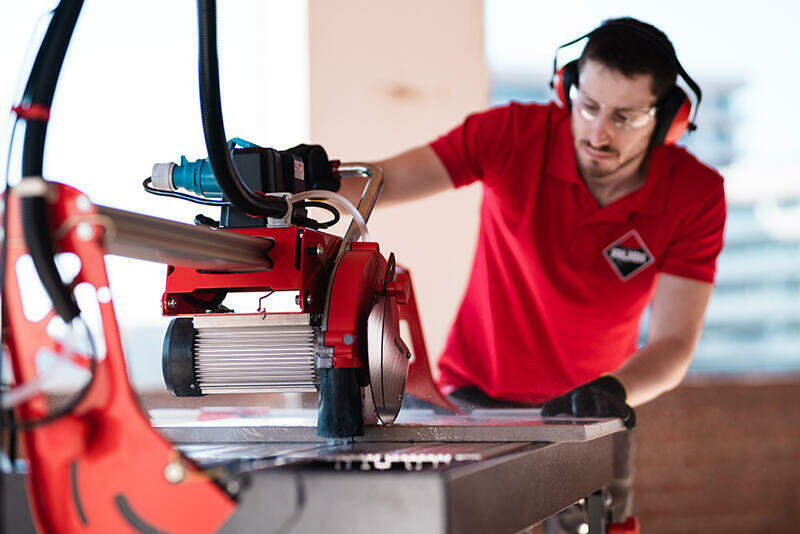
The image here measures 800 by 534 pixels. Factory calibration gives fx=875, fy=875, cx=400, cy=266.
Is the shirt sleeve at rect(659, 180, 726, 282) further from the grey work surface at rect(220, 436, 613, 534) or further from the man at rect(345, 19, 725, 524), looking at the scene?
the grey work surface at rect(220, 436, 613, 534)

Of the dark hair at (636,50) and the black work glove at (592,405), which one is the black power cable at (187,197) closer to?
the black work glove at (592,405)

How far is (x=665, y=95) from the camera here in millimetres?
1669

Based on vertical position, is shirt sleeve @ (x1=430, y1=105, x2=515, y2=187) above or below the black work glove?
above

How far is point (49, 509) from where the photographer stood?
0.74 m

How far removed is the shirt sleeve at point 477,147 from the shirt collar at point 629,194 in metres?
0.10

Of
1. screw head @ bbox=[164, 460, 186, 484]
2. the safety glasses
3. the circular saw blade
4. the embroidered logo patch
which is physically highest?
the safety glasses

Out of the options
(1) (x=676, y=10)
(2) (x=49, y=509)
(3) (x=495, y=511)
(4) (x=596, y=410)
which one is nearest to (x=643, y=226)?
(4) (x=596, y=410)

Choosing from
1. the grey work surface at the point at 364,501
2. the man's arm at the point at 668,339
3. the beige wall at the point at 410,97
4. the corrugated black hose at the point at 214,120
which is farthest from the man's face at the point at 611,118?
the beige wall at the point at 410,97

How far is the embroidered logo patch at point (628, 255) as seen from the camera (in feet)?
5.87

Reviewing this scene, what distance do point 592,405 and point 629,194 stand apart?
2.16 feet

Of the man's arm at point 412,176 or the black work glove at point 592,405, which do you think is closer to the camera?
the black work glove at point 592,405

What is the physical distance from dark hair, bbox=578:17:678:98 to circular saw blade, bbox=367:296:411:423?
0.78 meters

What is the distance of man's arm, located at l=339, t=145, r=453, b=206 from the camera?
1821 mm

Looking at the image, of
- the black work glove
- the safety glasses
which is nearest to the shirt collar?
the safety glasses
